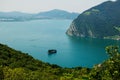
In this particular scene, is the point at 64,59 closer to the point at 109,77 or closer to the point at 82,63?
the point at 82,63

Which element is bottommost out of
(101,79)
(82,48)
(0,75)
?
(82,48)

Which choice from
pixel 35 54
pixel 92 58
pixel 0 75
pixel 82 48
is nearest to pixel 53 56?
pixel 35 54

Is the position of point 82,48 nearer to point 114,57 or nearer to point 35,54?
point 35,54

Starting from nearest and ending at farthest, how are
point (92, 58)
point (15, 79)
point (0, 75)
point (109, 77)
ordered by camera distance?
point (109, 77)
point (15, 79)
point (0, 75)
point (92, 58)

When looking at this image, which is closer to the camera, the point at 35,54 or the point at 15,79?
the point at 15,79

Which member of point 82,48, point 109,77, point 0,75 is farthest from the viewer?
point 82,48

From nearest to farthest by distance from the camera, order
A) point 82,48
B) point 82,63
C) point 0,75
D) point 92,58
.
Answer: point 0,75 → point 82,63 → point 92,58 → point 82,48

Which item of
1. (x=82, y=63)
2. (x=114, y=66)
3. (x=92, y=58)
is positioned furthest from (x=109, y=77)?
(x=92, y=58)

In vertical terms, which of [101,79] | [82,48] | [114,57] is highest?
[114,57]

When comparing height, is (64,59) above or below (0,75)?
below
